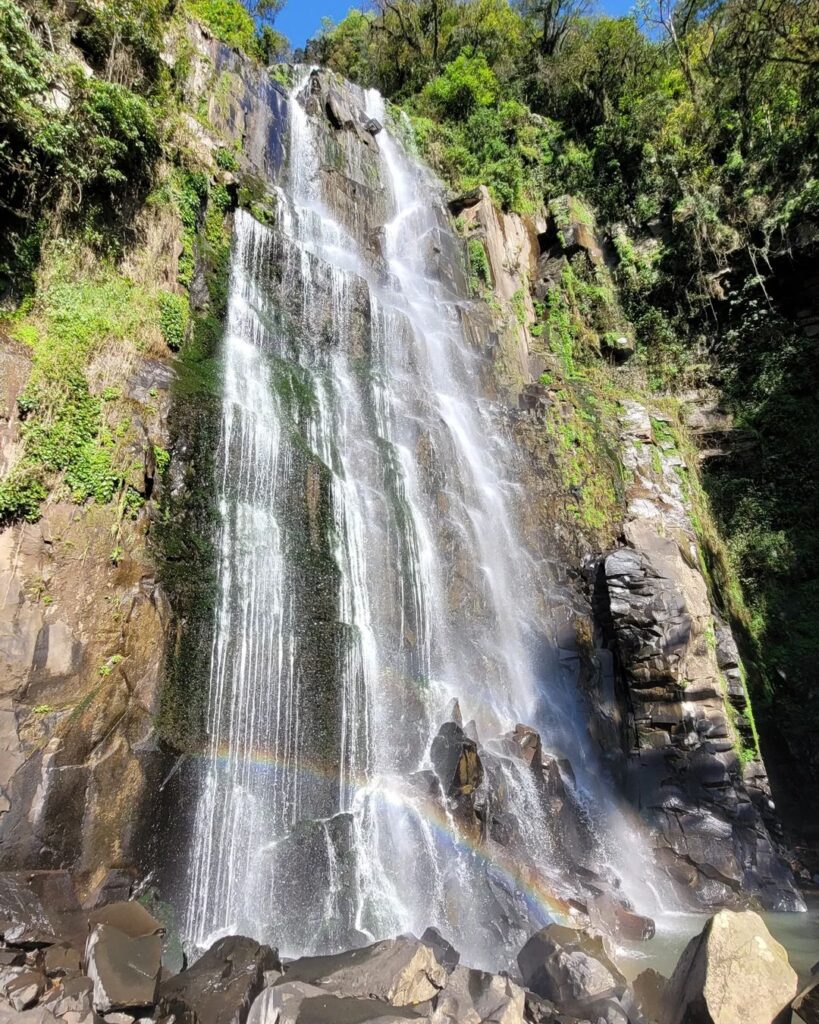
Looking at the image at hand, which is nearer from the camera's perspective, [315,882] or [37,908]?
[37,908]

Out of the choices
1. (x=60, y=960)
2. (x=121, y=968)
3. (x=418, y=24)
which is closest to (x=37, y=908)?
(x=60, y=960)

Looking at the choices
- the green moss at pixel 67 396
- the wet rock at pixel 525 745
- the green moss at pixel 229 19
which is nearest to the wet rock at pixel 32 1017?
the green moss at pixel 67 396

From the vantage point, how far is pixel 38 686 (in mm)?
6676

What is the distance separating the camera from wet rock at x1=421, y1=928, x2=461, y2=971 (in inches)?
253

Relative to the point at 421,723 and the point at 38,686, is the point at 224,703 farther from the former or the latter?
the point at 421,723

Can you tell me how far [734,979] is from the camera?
4.88 m

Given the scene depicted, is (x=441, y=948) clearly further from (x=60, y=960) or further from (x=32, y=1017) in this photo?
(x=32, y=1017)

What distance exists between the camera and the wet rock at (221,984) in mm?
5059

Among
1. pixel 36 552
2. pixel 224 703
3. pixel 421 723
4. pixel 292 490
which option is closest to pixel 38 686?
pixel 36 552

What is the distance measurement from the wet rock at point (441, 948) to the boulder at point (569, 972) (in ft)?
2.50

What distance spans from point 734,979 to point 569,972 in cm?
169

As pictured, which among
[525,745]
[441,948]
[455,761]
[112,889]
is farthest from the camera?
[525,745]

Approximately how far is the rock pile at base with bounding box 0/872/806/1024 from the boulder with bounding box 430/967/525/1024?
0.04ft

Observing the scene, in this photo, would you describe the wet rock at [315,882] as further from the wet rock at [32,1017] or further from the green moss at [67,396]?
the green moss at [67,396]
